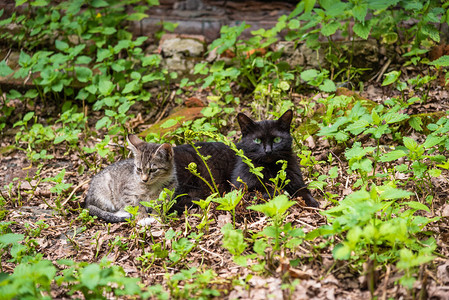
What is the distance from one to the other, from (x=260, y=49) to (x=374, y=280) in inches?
204

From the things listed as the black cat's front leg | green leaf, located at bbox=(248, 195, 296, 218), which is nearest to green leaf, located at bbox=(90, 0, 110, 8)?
the black cat's front leg

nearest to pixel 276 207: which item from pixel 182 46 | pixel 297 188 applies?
pixel 297 188

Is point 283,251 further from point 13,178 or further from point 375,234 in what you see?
point 13,178

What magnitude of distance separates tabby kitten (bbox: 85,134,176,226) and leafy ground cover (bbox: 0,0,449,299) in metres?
0.21

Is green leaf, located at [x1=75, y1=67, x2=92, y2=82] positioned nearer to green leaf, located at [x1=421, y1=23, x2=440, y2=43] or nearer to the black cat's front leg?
the black cat's front leg

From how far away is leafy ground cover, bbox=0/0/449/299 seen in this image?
297 cm

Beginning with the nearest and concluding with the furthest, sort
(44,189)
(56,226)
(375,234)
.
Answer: (375,234) < (56,226) < (44,189)

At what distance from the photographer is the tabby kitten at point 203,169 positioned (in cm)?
505

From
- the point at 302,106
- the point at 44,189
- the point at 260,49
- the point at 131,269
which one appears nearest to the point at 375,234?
the point at 131,269

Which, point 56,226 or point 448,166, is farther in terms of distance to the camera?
point 56,226

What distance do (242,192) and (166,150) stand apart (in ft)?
3.68

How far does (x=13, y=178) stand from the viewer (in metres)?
5.96

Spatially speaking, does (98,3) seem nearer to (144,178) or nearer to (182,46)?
(182,46)

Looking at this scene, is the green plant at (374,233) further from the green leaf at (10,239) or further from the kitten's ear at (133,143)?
the kitten's ear at (133,143)
